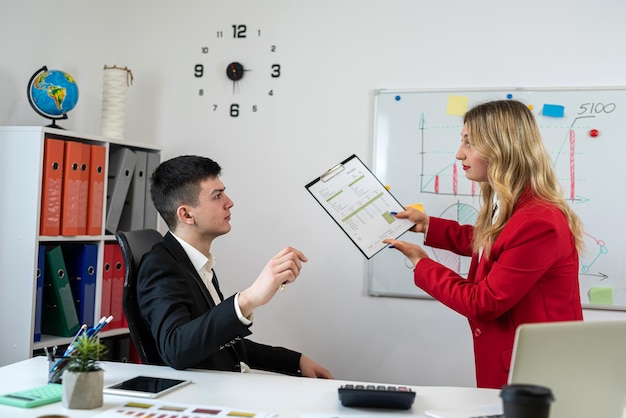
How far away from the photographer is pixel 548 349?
1252 mm

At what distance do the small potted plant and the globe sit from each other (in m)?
1.62

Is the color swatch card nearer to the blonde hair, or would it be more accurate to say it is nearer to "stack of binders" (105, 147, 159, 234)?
the blonde hair

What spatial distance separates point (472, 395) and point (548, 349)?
445mm

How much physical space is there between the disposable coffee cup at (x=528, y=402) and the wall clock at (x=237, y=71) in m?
2.43

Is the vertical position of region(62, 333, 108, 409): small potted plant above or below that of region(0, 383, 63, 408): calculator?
above

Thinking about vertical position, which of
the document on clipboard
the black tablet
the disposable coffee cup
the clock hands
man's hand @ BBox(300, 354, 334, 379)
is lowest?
man's hand @ BBox(300, 354, 334, 379)

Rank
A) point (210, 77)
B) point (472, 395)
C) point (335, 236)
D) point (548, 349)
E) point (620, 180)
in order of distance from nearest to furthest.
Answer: point (548, 349) → point (472, 395) → point (620, 180) → point (335, 236) → point (210, 77)

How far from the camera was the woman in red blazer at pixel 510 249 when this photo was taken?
1844 mm

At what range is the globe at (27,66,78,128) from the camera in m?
2.78

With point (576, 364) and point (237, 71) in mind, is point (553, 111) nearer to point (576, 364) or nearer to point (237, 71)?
point (237, 71)

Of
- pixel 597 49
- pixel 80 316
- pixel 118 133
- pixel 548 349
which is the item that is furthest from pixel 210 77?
pixel 548 349

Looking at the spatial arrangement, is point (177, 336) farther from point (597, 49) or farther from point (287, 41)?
point (597, 49)

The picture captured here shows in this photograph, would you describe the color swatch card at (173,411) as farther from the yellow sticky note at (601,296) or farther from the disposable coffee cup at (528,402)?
the yellow sticky note at (601,296)

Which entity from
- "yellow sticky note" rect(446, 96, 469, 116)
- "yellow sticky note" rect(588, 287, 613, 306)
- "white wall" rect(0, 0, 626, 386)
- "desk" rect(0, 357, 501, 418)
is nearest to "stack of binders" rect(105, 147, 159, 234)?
"white wall" rect(0, 0, 626, 386)
